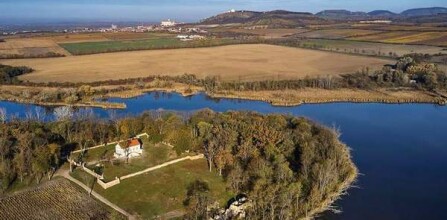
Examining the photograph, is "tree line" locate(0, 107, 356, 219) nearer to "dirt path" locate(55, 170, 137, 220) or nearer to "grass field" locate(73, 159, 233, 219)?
"grass field" locate(73, 159, 233, 219)

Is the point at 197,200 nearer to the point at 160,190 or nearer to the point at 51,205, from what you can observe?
the point at 160,190

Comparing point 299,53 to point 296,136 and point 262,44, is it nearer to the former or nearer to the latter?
point 262,44

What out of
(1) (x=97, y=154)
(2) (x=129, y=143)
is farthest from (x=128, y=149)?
(1) (x=97, y=154)

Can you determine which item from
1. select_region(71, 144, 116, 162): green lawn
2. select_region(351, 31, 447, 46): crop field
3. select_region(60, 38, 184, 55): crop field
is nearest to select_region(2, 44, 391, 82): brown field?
select_region(60, 38, 184, 55): crop field

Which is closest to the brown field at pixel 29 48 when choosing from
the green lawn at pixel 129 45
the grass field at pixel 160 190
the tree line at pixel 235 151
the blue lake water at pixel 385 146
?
the green lawn at pixel 129 45

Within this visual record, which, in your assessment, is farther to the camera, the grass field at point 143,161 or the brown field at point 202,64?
the brown field at point 202,64

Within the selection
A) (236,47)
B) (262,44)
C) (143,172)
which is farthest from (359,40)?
(143,172)

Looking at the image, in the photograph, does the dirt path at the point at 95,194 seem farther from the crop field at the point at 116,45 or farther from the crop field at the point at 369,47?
the crop field at the point at 369,47
